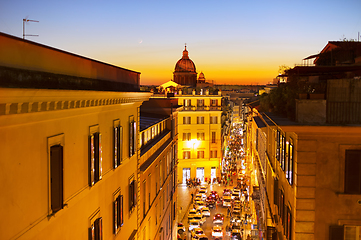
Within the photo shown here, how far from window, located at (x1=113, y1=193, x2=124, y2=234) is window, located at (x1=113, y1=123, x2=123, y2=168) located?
4.23 feet

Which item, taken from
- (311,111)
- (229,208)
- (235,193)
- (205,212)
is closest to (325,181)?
(311,111)

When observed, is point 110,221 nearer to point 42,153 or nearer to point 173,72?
point 42,153

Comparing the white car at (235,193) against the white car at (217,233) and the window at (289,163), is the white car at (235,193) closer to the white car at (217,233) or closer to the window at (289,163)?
the white car at (217,233)

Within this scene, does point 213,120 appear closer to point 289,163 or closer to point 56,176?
point 289,163

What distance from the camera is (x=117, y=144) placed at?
44.0 ft

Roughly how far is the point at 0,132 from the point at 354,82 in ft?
32.3

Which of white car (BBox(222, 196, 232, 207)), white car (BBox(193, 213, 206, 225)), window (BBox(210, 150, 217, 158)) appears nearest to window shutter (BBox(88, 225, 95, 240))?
white car (BBox(193, 213, 206, 225))

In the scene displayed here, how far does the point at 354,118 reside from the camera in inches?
449

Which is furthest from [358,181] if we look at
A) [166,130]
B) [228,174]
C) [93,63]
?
[228,174]

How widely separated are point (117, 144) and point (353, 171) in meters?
7.78

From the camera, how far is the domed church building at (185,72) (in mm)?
75688

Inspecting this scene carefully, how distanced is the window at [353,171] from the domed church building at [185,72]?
64.8m

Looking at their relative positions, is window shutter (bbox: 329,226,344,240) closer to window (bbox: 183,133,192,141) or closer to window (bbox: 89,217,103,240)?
window (bbox: 89,217,103,240)

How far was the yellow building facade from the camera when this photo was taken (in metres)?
53.5
